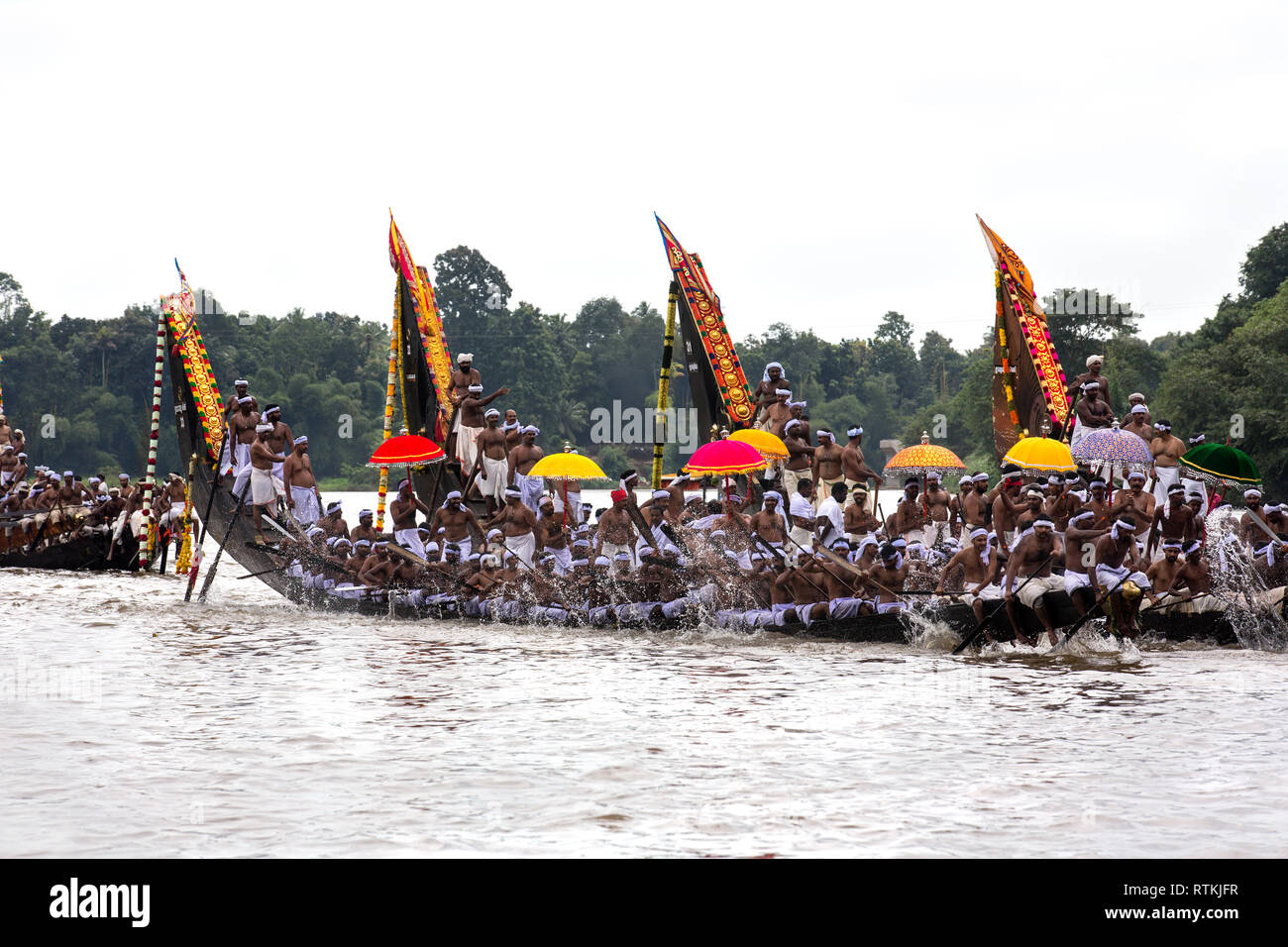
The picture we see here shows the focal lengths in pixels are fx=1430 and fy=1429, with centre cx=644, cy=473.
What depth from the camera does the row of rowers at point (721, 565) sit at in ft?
50.7

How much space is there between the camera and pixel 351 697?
14.5 m

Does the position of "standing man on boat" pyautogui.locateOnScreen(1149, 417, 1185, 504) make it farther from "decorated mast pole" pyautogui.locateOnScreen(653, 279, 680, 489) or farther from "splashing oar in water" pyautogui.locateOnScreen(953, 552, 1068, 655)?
"decorated mast pole" pyautogui.locateOnScreen(653, 279, 680, 489)

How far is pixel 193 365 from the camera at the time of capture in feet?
89.1

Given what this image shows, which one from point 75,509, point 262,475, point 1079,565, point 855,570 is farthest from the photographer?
point 75,509

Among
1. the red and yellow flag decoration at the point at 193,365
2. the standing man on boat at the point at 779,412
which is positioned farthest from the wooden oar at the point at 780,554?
the red and yellow flag decoration at the point at 193,365

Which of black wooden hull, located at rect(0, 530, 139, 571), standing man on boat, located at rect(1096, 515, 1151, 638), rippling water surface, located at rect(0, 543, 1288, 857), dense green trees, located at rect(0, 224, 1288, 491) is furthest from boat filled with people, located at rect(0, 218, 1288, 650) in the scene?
dense green trees, located at rect(0, 224, 1288, 491)

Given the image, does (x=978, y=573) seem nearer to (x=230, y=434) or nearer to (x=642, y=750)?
(x=642, y=750)

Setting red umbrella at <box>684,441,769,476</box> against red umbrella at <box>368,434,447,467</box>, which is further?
red umbrella at <box>368,434,447,467</box>

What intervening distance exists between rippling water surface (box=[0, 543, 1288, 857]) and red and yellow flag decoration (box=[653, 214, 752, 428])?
8.15 m

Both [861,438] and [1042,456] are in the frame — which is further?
[861,438]

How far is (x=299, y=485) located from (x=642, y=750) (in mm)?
13757

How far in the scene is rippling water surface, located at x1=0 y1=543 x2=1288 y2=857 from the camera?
9008 mm

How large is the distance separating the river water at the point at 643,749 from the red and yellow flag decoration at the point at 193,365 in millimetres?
8532

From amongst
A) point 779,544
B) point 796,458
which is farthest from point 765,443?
point 779,544
